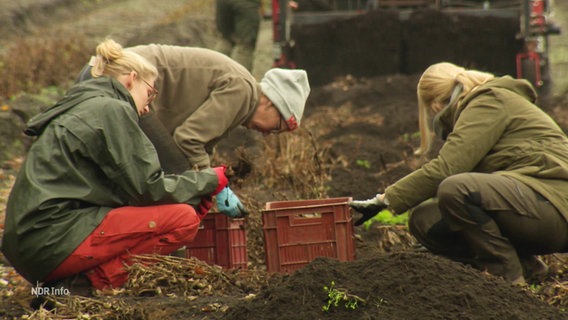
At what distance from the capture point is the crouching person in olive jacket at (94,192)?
3.96m

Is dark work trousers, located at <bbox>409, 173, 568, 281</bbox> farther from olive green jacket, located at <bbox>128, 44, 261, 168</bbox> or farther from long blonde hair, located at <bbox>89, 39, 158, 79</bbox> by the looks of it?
long blonde hair, located at <bbox>89, 39, 158, 79</bbox>

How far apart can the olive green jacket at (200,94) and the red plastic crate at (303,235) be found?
0.57 meters

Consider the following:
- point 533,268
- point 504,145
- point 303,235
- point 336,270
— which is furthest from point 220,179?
point 533,268

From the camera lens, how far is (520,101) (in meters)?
4.61

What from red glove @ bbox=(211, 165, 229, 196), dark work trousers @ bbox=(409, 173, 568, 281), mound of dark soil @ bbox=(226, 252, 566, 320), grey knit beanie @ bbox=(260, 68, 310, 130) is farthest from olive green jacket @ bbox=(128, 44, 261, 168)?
mound of dark soil @ bbox=(226, 252, 566, 320)

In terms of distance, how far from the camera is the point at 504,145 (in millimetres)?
4562

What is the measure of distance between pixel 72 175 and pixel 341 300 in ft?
4.23

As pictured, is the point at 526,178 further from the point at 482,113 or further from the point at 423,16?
the point at 423,16

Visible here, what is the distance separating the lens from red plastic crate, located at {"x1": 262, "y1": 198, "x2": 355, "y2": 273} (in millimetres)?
4582

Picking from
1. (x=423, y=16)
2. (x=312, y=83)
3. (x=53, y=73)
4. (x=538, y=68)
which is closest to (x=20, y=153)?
(x=53, y=73)

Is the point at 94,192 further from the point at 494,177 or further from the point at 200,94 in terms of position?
the point at 494,177

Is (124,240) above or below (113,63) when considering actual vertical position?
below

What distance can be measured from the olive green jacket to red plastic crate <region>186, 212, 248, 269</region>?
31cm

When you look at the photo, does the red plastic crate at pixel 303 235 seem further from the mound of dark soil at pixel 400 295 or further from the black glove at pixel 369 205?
the mound of dark soil at pixel 400 295
